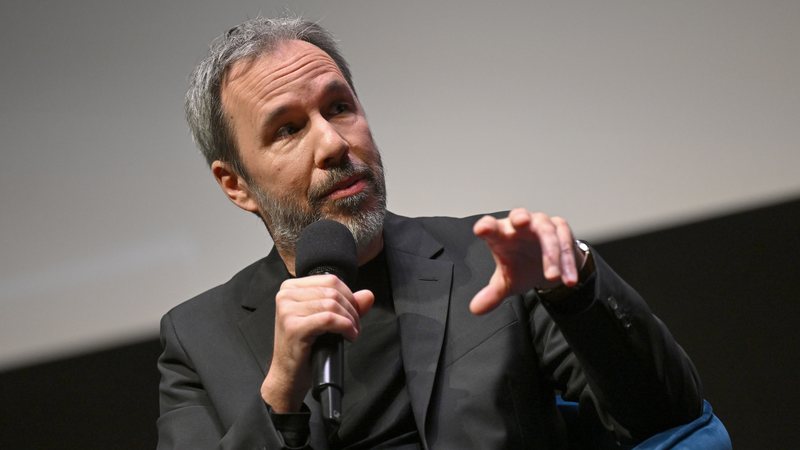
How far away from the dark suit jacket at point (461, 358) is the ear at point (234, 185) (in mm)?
129

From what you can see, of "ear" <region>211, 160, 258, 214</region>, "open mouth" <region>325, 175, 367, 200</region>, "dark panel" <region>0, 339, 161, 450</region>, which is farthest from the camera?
"dark panel" <region>0, 339, 161, 450</region>

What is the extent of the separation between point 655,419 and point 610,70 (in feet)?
4.34

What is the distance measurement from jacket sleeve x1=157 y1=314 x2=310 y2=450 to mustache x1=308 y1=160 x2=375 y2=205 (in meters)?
0.40

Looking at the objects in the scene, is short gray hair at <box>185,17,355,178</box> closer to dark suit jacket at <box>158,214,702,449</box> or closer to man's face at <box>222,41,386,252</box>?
man's face at <box>222,41,386,252</box>

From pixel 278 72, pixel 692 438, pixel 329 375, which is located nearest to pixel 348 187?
pixel 278 72

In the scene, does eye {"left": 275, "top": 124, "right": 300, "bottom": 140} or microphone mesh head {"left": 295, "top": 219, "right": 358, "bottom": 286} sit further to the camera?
eye {"left": 275, "top": 124, "right": 300, "bottom": 140}

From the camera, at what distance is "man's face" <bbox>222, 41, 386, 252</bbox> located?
185 centimetres

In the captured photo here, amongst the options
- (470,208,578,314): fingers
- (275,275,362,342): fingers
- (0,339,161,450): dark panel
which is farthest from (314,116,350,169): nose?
(0,339,161,450): dark panel

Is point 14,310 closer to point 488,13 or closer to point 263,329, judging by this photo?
point 263,329

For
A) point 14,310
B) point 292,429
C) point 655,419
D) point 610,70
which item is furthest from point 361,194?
point 14,310

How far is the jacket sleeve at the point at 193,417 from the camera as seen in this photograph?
1.56 metres

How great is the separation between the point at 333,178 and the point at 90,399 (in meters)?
1.34

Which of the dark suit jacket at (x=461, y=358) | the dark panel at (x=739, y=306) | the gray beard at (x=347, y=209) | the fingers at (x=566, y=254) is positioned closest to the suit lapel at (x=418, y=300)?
the dark suit jacket at (x=461, y=358)

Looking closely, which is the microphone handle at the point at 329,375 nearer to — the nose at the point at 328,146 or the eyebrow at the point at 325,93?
the nose at the point at 328,146
